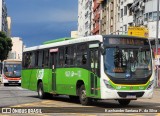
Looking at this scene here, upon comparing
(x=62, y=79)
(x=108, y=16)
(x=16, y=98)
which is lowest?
(x=16, y=98)

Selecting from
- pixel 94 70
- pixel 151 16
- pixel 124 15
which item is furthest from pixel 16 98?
pixel 124 15

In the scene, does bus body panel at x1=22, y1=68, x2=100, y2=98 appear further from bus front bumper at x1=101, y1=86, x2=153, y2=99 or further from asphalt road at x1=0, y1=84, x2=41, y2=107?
asphalt road at x1=0, y1=84, x2=41, y2=107

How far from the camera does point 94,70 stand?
1962 centimetres

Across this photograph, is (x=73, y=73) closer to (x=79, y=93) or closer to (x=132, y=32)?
(x=79, y=93)

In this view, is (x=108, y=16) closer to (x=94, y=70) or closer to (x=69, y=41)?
(x=69, y=41)

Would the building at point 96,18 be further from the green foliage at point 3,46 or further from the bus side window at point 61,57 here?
the bus side window at point 61,57

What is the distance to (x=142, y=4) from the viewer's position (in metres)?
63.1

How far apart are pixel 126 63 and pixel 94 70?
1315mm

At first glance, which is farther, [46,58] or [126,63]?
[46,58]

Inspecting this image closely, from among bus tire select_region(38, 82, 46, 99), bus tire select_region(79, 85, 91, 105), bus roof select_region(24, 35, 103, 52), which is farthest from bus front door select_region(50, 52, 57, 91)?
bus tire select_region(79, 85, 91, 105)

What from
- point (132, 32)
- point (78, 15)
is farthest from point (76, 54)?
point (78, 15)

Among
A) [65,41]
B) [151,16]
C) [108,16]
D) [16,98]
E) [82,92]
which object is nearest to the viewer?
[82,92]

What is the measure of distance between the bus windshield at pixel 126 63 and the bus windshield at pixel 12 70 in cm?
3245

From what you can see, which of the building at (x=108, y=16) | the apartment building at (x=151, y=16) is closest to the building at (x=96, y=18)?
the building at (x=108, y=16)
